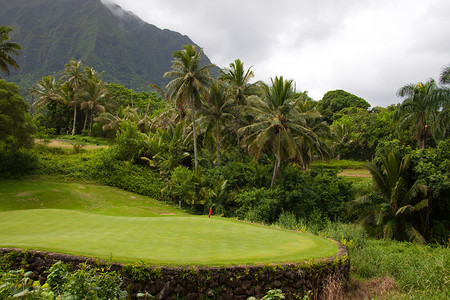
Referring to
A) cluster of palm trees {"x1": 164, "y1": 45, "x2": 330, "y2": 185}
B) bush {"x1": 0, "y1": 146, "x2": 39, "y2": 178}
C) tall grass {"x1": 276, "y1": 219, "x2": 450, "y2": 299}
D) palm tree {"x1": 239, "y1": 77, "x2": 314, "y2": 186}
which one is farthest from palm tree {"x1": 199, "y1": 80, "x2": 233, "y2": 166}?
tall grass {"x1": 276, "y1": 219, "x2": 450, "y2": 299}

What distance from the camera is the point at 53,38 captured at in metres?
139

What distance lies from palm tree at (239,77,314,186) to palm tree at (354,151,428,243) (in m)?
6.12

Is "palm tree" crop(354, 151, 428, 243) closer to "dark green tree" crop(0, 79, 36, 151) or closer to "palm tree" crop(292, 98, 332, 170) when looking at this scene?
"palm tree" crop(292, 98, 332, 170)

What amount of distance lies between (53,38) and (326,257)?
6615 inches

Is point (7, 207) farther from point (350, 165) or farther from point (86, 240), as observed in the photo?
point (350, 165)

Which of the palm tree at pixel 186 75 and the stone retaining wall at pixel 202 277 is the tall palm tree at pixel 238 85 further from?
the stone retaining wall at pixel 202 277

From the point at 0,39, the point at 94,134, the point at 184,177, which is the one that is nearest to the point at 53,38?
the point at 94,134

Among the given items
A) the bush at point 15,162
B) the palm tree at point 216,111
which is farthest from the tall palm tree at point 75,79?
the palm tree at point 216,111

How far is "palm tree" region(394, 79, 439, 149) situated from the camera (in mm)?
27000

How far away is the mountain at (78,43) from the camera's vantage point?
115m

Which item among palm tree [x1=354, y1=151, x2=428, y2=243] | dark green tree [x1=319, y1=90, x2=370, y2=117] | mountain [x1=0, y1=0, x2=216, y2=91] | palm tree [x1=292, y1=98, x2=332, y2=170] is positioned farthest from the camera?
mountain [x1=0, y1=0, x2=216, y2=91]

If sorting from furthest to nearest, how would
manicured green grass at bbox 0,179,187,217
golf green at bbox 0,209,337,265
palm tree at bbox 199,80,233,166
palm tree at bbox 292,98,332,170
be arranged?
palm tree at bbox 199,80,233,166 < palm tree at bbox 292,98,332,170 < manicured green grass at bbox 0,179,187,217 < golf green at bbox 0,209,337,265

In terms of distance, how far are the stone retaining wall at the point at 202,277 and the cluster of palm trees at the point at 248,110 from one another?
15122 mm

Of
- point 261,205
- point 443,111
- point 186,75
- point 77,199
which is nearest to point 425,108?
point 443,111
